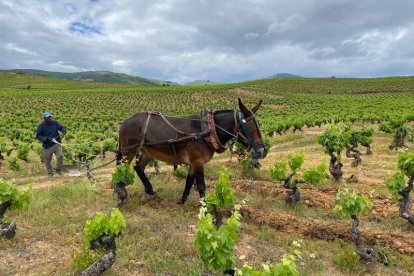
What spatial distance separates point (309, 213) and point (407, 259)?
269cm

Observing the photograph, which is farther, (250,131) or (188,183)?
(188,183)

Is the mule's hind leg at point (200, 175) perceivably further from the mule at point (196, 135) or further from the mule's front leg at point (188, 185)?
the mule's front leg at point (188, 185)

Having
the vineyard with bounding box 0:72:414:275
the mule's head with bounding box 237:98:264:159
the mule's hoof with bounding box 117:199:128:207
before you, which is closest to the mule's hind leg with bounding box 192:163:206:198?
the vineyard with bounding box 0:72:414:275

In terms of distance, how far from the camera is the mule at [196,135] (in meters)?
8.22

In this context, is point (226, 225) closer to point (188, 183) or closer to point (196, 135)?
point (196, 135)

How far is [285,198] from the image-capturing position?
392 inches

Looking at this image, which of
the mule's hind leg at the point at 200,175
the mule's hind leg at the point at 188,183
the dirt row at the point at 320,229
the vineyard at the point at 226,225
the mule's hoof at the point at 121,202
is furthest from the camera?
the mule's hoof at the point at 121,202

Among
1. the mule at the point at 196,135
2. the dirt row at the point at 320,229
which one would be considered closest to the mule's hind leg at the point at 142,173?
the mule at the point at 196,135

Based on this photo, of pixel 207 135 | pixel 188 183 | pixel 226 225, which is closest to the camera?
pixel 226 225

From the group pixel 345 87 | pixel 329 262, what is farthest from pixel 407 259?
pixel 345 87

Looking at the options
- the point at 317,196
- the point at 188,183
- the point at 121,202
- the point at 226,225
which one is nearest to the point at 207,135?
the point at 188,183

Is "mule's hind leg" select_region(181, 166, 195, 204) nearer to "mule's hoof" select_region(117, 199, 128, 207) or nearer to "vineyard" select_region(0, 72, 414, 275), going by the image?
"vineyard" select_region(0, 72, 414, 275)

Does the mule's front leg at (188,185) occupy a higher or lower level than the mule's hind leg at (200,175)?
lower

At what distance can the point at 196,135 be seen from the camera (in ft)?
26.7
